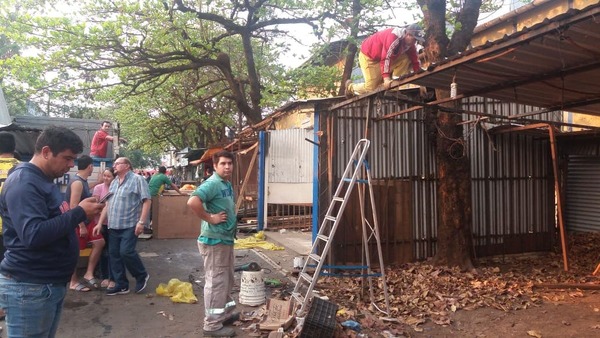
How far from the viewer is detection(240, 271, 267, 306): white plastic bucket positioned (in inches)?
219

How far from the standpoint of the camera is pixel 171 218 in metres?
10.7

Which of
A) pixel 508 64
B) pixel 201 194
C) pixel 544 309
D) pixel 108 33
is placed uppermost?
pixel 108 33

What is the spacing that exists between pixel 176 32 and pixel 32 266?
35.3 feet

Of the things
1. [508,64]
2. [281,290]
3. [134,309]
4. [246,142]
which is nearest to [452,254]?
[281,290]

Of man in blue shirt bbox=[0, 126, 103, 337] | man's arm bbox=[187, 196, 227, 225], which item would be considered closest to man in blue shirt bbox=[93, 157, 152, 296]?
man's arm bbox=[187, 196, 227, 225]

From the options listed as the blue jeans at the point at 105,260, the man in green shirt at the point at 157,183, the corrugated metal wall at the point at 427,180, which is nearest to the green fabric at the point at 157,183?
the man in green shirt at the point at 157,183

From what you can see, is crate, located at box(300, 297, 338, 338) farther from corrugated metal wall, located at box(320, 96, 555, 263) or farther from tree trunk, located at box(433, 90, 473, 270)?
tree trunk, located at box(433, 90, 473, 270)

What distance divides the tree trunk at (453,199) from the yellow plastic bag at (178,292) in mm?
4269

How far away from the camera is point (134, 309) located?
5402mm

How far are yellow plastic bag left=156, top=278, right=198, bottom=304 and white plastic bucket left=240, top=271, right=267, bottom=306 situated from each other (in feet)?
2.30

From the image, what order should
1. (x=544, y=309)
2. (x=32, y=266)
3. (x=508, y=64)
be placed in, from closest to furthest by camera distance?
(x=32, y=266), (x=508, y=64), (x=544, y=309)

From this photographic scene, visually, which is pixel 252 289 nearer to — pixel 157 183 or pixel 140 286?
pixel 140 286

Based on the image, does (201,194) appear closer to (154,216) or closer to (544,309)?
(544,309)

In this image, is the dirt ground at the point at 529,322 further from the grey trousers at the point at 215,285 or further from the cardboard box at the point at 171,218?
the cardboard box at the point at 171,218
